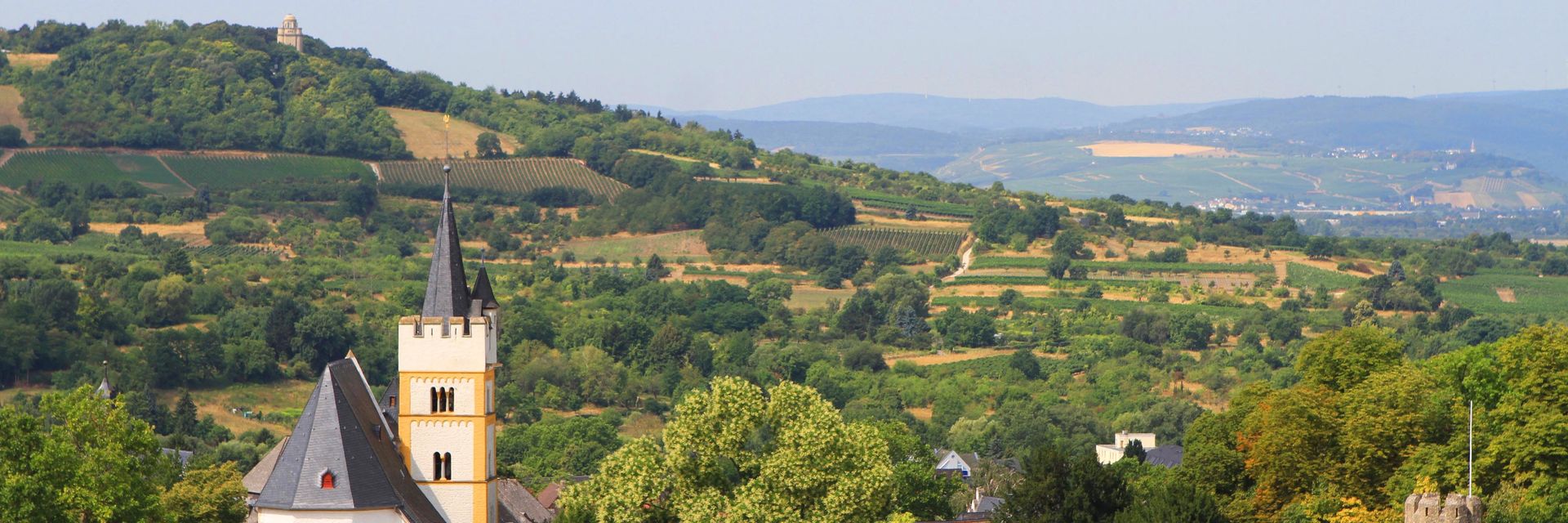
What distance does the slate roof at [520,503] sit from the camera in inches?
2879

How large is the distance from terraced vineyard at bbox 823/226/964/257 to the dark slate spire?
4888 inches

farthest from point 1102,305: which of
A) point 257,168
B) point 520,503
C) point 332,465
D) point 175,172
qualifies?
Answer: point 332,465

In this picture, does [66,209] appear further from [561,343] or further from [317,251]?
[561,343]

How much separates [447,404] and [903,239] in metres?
129

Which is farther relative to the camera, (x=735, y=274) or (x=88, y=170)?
(x=88, y=170)

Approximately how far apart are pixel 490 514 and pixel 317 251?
109078 mm

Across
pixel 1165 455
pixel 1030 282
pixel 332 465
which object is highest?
pixel 332 465

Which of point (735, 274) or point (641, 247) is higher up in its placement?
point (641, 247)

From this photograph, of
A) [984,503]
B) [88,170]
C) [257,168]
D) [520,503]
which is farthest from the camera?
[257,168]

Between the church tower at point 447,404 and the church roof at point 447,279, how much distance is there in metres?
0.03

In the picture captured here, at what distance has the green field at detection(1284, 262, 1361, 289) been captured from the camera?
536 feet

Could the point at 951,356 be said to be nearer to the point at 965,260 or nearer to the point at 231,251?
the point at 965,260

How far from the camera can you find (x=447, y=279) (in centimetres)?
5531

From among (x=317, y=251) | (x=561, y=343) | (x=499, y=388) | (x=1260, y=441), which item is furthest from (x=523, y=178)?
(x=1260, y=441)
